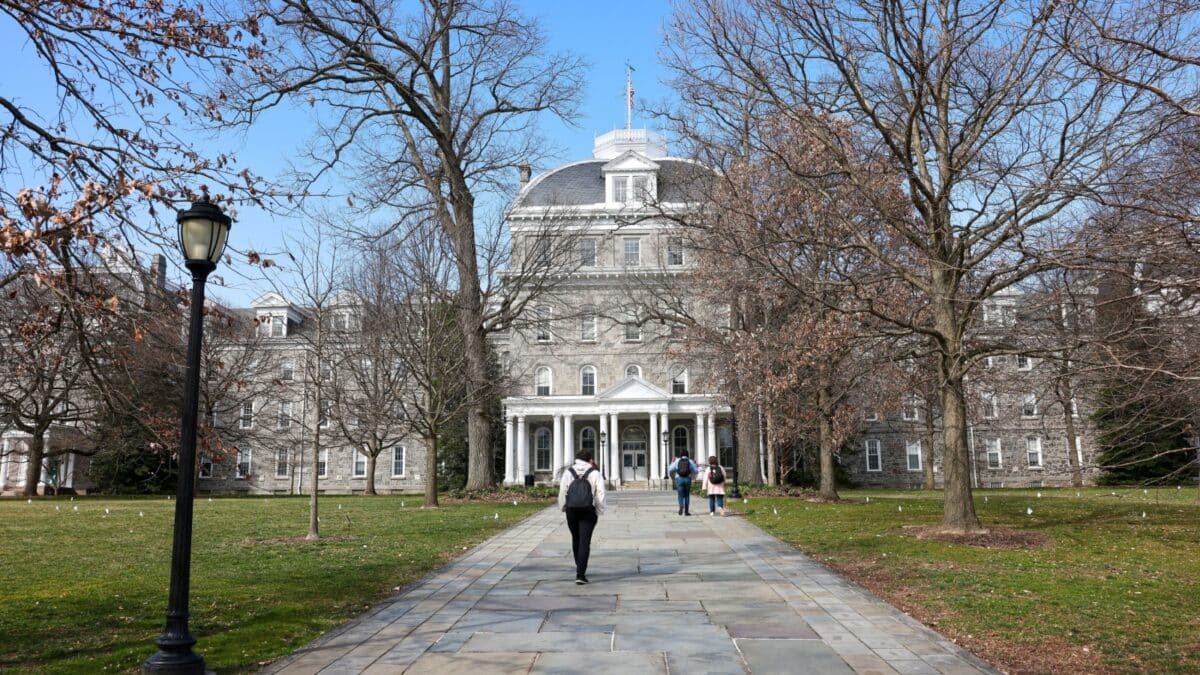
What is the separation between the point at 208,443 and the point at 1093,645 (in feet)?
23.2

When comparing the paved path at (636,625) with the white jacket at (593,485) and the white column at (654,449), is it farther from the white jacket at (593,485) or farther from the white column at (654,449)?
the white column at (654,449)

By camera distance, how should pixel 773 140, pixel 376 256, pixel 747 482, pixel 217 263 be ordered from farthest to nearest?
pixel 747 482
pixel 376 256
pixel 773 140
pixel 217 263

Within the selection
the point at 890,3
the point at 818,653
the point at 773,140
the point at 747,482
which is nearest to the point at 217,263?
the point at 818,653

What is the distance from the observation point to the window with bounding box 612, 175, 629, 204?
46.1 meters

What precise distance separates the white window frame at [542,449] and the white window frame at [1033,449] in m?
27.4

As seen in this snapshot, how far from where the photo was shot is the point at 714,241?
17547 millimetres

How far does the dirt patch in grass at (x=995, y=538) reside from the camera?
13.7m

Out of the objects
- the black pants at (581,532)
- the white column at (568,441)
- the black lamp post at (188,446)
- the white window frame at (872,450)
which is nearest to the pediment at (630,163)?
the white column at (568,441)

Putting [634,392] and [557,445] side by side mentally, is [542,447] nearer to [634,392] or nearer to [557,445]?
[557,445]

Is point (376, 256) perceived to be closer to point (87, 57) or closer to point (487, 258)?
point (487, 258)

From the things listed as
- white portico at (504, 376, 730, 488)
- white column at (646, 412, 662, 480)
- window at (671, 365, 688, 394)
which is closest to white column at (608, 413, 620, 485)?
white portico at (504, 376, 730, 488)

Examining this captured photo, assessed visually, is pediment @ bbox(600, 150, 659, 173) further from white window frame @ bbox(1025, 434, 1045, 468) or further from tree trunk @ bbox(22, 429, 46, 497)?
tree trunk @ bbox(22, 429, 46, 497)

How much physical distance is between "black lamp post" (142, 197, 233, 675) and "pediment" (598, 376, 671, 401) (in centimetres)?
3784

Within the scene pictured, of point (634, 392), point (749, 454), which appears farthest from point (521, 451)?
point (749, 454)
